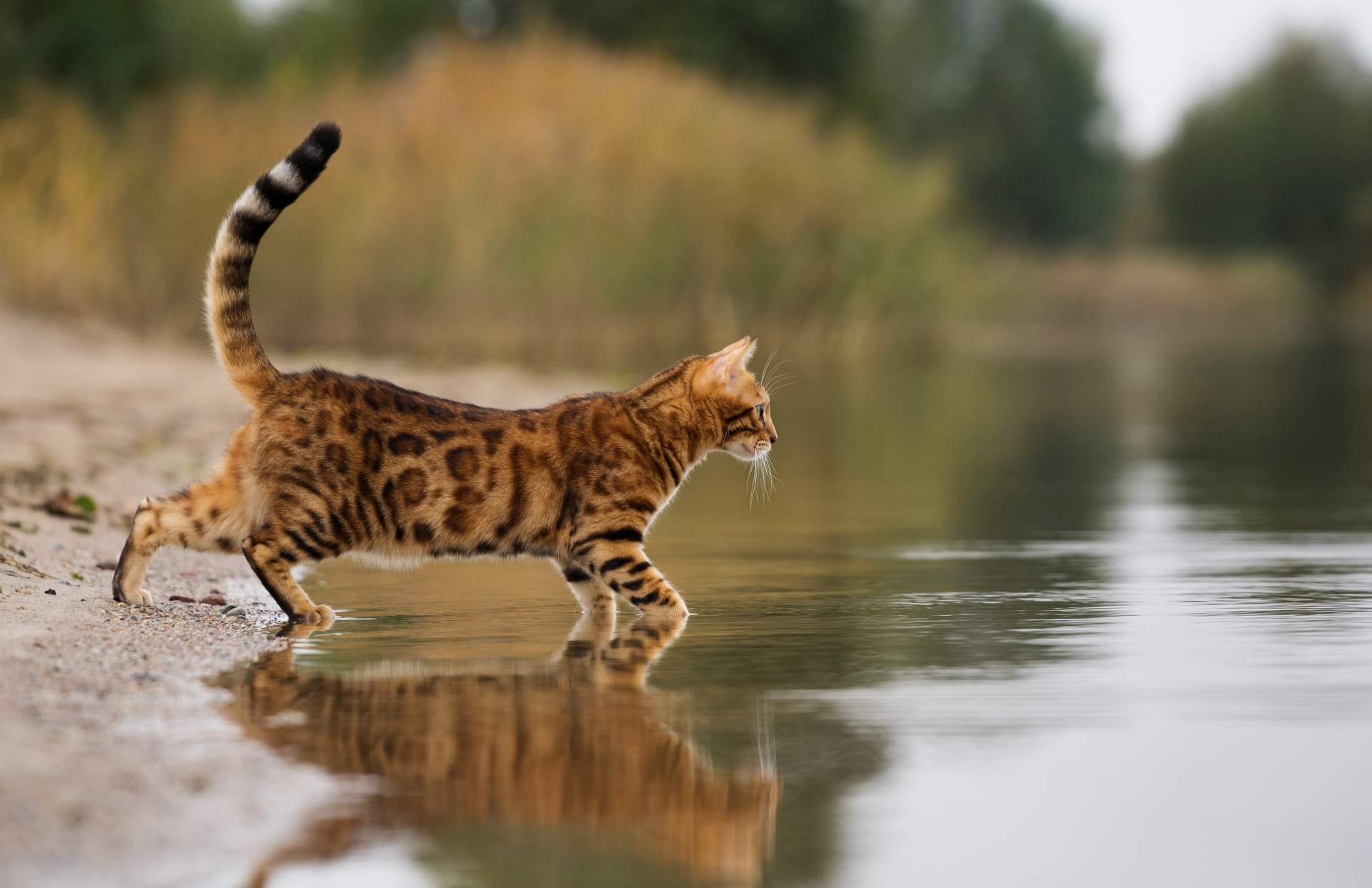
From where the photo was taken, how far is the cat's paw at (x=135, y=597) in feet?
17.4

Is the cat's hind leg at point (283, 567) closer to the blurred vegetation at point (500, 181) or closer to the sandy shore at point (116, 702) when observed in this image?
the sandy shore at point (116, 702)

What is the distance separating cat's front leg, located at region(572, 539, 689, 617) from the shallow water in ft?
0.29

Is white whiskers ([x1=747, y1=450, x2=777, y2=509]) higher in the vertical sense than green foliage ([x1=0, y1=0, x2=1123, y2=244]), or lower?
lower

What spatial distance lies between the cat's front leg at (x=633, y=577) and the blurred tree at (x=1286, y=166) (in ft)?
165

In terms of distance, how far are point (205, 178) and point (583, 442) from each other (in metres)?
13.4

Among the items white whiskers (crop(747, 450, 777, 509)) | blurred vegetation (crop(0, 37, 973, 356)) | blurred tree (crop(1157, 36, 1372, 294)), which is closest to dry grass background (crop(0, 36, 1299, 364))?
blurred vegetation (crop(0, 37, 973, 356))

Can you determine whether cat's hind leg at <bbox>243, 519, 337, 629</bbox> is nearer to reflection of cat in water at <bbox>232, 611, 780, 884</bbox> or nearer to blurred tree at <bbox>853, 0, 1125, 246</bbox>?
reflection of cat in water at <bbox>232, 611, 780, 884</bbox>

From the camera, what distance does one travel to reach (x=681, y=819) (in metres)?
3.09

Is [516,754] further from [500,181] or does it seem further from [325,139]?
[500,181]

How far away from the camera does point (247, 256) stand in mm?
5852

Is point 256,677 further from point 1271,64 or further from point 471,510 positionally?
point 1271,64

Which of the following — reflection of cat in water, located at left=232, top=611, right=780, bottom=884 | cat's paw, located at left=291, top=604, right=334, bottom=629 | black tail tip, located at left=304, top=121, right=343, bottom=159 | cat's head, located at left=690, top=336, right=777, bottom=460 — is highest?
black tail tip, located at left=304, top=121, right=343, bottom=159

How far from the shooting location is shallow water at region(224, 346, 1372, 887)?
293 centimetres

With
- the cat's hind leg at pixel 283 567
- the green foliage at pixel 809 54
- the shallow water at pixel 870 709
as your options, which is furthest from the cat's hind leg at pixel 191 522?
A: the green foliage at pixel 809 54
